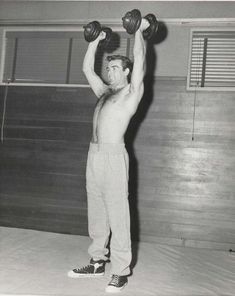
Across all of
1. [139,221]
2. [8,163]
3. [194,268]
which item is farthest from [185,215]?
[8,163]

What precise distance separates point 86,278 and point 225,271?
4.35 ft

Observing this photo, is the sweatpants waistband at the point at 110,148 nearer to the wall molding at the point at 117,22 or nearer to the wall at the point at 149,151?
the wall at the point at 149,151

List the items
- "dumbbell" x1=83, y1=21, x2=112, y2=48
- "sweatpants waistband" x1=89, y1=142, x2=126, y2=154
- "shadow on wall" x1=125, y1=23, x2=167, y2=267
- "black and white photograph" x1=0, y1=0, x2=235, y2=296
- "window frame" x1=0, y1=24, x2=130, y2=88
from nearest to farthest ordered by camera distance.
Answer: "sweatpants waistband" x1=89, y1=142, x2=126, y2=154, "dumbbell" x1=83, y1=21, x2=112, y2=48, "black and white photograph" x1=0, y1=0, x2=235, y2=296, "shadow on wall" x1=125, y1=23, x2=167, y2=267, "window frame" x1=0, y1=24, x2=130, y2=88

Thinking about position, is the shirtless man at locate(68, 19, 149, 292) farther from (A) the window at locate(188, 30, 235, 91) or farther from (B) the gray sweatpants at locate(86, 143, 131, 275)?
(A) the window at locate(188, 30, 235, 91)

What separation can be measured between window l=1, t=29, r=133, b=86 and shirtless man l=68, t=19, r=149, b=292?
1.51 metres

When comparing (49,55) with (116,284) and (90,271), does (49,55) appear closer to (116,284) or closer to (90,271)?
(90,271)

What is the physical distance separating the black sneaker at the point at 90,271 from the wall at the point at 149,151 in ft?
4.00

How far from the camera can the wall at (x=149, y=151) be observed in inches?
Result: 156

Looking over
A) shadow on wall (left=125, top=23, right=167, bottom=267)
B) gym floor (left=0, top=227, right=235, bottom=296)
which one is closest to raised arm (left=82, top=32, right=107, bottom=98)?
shadow on wall (left=125, top=23, right=167, bottom=267)

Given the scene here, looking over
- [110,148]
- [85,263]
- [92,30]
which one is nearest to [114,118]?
[110,148]

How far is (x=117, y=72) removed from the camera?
9.25ft

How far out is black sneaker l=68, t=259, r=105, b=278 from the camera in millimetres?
2826

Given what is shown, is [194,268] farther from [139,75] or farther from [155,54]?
[155,54]

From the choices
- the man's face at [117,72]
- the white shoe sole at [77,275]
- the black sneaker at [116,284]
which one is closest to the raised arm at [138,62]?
the man's face at [117,72]
